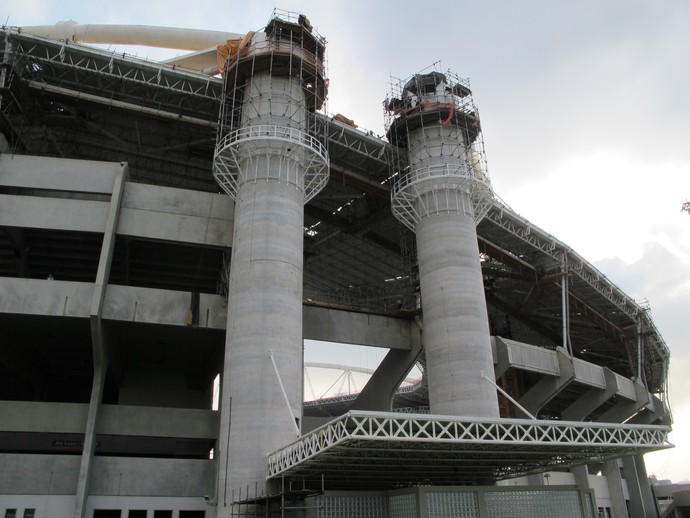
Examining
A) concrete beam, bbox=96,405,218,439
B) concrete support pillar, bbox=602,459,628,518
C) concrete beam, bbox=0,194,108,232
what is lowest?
concrete support pillar, bbox=602,459,628,518

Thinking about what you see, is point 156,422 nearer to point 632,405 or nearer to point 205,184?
point 205,184

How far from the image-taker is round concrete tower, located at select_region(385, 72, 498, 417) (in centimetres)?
2995

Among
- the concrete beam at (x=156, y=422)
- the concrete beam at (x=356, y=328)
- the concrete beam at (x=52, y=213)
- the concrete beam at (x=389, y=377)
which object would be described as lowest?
the concrete beam at (x=156, y=422)

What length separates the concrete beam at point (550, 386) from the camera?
40812 millimetres

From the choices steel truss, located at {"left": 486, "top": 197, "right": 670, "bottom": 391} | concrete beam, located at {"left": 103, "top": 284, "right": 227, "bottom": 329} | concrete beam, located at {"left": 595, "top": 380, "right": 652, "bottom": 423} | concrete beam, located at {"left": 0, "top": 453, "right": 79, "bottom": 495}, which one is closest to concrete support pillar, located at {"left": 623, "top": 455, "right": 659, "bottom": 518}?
concrete beam, located at {"left": 595, "top": 380, "right": 652, "bottom": 423}

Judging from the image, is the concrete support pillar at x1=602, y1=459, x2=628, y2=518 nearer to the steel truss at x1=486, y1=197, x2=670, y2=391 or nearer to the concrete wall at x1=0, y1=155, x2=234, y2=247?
the steel truss at x1=486, y1=197, x2=670, y2=391

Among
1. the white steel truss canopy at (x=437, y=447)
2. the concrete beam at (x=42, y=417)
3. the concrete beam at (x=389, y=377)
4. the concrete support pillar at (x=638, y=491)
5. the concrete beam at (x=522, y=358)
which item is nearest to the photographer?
the white steel truss canopy at (x=437, y=447)

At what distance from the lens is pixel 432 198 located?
3400 cm

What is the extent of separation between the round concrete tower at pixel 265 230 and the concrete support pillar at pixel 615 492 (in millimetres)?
36092

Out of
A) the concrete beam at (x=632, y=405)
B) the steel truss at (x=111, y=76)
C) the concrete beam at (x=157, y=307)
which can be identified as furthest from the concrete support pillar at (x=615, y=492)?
the steel truss at (x=111, y=76)

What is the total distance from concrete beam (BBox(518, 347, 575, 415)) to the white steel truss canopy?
17308 mm

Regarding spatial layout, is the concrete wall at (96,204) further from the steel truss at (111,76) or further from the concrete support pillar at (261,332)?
the steel truss at (111,76)

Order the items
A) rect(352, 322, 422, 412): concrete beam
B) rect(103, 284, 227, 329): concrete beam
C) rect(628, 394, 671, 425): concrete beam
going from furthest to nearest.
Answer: rect(628, 394, 671, 425): concrete beam, rect(352, 322, 422, 412): concrete beam, rect(103, 284, 227, 329): concrete beam

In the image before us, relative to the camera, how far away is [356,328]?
35031 mm
